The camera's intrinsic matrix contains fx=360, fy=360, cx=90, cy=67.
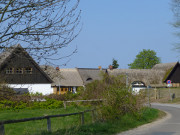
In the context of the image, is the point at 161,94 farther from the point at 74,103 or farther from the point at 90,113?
the point at 90,113

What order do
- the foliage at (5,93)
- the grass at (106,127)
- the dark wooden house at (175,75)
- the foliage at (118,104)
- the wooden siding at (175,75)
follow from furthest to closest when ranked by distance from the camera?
the wooden siding at (175,75), the dark wooden house at (175,75), the foliage at (118,104), the grass at (106,127), the foliage at (5,93)

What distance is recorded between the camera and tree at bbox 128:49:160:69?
116606mm

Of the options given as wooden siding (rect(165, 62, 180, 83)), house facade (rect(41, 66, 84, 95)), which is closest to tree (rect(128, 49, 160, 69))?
wooden siding (rect(165, 62, 180, 83))

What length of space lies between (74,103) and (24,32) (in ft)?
73.1

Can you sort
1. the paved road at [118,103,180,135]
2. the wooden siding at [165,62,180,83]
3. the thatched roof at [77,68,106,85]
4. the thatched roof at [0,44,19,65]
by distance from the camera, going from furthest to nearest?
1. the wooden siding at [165,62,180,83]
2. the thatched roof at [77,68,106,85]
3. the paved road at [118,103,180,135]
4. the thatched roof at [0,44,19,65]

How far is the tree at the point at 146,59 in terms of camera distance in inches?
4591

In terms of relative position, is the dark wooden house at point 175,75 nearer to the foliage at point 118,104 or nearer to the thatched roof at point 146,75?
the thatched roof at point 146,75

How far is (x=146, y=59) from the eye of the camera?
382ft

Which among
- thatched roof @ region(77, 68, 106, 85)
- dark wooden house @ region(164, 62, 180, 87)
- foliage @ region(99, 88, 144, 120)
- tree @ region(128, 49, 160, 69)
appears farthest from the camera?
tree @ region(128, 49, 160, 69)

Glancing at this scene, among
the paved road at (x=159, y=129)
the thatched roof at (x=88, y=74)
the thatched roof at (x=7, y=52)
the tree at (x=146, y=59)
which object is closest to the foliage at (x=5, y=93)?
the thatched roof at (x=7, y=52)

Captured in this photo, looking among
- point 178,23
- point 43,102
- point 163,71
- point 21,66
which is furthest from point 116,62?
point 21,66

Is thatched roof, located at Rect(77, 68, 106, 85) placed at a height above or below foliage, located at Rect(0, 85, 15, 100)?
above

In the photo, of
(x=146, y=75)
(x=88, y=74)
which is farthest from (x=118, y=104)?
(x=146, y=75)

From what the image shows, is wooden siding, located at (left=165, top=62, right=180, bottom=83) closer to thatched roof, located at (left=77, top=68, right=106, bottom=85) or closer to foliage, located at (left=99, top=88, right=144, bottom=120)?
thatched roof, located at (left=77, top=68, right=106, bottom=85)
